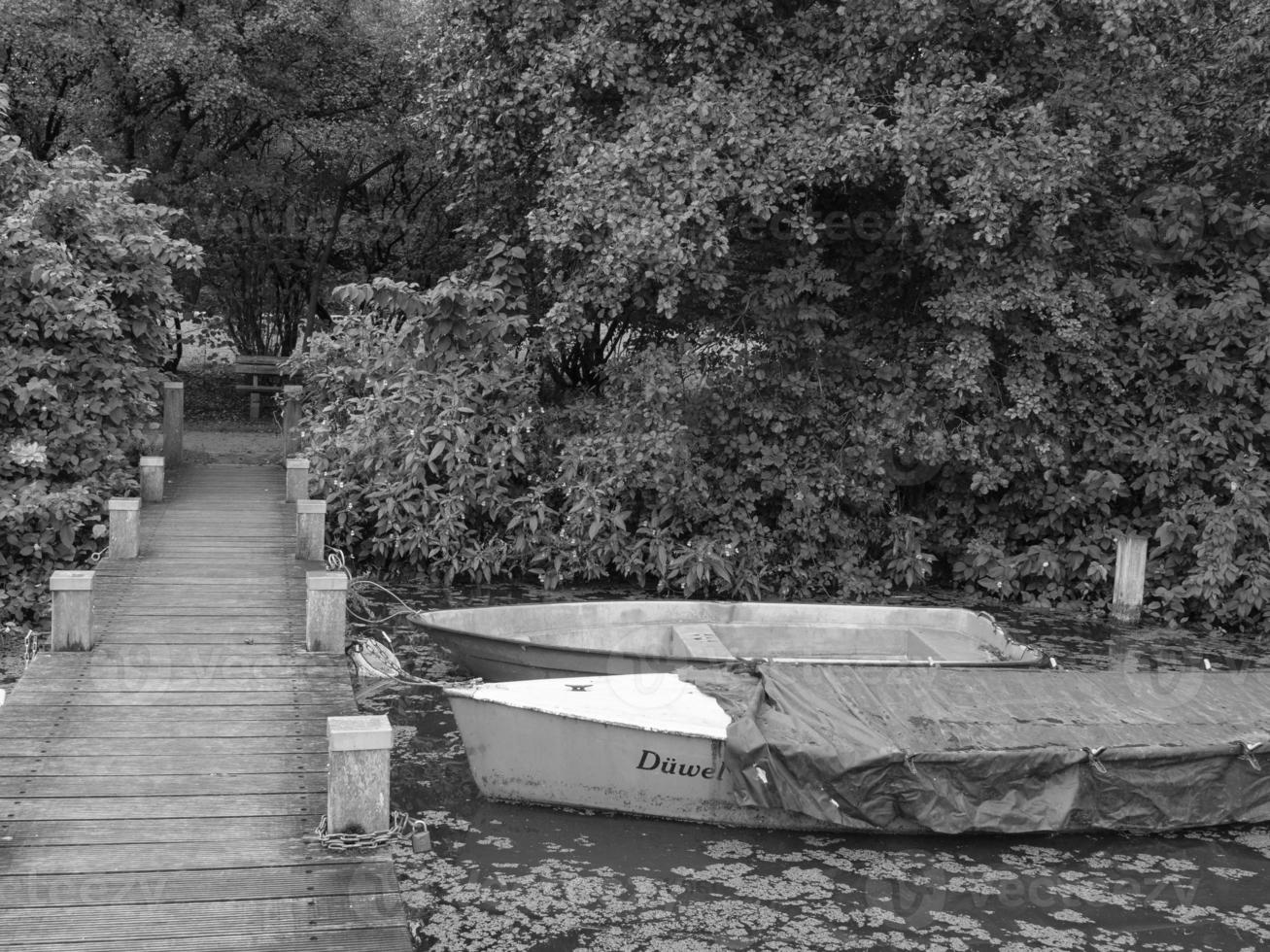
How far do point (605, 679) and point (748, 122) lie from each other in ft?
22.8

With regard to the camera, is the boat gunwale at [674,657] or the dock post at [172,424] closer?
the boat gunwale at [674,657]

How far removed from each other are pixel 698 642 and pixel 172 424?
24.3 ft

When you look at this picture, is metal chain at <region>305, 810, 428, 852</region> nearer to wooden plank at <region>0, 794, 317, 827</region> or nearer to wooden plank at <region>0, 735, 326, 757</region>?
wooden plank at <region>0, 794, 317, 827</region>

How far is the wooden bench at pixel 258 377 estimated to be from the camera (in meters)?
20.5

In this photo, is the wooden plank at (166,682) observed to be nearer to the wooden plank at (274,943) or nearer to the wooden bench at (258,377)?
the wooden plank at (274,943)

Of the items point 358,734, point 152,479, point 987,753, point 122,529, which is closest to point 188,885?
point 358,734

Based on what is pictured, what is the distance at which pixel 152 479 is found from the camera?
13.2 meters

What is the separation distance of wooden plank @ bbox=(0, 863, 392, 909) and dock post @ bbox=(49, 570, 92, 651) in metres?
3.21

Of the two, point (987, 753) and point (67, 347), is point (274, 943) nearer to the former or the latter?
point (987, 753)

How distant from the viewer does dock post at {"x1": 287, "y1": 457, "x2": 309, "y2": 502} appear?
1354 cm

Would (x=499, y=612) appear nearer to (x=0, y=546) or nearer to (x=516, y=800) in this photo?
(x=516, y=800)

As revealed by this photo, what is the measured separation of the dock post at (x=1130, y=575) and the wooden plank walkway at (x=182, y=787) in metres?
9.28

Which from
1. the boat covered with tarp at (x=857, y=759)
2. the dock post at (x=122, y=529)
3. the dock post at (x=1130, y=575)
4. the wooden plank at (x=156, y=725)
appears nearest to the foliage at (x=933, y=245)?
the dock post at (x=1130, y=575)

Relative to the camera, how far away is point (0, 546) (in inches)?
519
